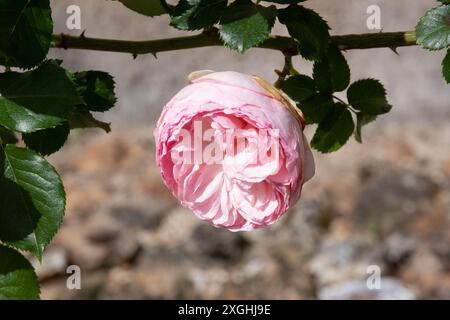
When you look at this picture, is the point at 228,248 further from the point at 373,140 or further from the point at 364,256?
the point at 373,140

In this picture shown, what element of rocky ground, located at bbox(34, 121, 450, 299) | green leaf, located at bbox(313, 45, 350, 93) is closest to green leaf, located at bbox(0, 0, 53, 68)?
green leaf, located at bbox(313, 45, 350, 93)

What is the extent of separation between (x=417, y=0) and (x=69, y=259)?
2003 millimetres

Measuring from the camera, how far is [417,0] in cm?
383

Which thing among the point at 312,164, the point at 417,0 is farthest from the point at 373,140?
the point at 312,164

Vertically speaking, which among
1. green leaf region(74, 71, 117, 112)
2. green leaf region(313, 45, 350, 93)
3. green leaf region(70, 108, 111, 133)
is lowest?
green leaf region(70, 108, 111, 133)

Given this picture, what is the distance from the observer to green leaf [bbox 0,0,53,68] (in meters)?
0.61

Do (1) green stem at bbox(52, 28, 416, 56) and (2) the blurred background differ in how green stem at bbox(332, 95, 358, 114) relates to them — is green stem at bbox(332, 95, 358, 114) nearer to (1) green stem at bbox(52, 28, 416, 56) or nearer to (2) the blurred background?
(1) green stem at bbox(52, 28, 416, 56)

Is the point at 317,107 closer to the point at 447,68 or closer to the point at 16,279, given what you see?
the point at 447,68

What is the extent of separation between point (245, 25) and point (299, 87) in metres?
0.12

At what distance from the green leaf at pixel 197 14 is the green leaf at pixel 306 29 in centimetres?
5

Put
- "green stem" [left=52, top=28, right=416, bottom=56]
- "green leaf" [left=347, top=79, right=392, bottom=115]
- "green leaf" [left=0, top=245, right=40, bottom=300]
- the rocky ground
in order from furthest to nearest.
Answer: the rocky ground < "green leaf" [left=347, top=79, right=392, bottom=115] < "green stem" [left=52, top=28, right=416, bottom=56] < "green leaf" [left=0, top=245, right=40, bottom=300]

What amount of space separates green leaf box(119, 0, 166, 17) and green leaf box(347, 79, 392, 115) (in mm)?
198

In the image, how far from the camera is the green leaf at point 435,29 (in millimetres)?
644

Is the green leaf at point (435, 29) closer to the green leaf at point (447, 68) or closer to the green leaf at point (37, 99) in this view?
the green leaf at point (447, 68)
